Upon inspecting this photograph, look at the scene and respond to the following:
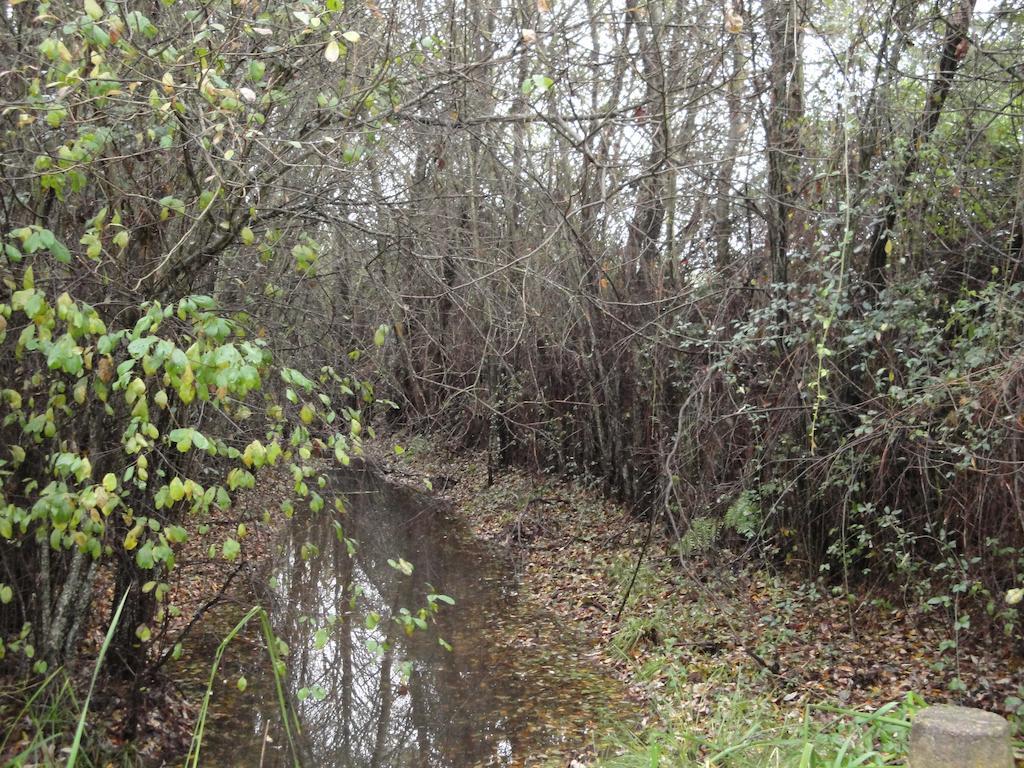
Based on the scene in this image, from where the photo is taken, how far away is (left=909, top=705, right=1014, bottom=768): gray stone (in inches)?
103

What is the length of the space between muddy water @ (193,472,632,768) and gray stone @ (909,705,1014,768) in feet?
10.0

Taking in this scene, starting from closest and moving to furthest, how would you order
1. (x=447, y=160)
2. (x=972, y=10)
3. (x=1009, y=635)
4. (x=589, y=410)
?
(x=1009, y=635)
(x=972, y=10)
(x=447, y=160)
(x=589, y=410)

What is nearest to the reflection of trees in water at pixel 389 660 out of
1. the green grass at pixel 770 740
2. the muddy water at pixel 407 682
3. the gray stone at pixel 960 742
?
the muddy water at pixel 407 682

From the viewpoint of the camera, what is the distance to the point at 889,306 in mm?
7734

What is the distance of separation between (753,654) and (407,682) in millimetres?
3289

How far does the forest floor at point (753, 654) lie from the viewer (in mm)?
5402

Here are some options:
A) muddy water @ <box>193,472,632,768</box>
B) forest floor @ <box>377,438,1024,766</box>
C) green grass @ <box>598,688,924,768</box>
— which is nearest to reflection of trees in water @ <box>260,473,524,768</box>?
muddy water @ <box>193,472,632,768</box>

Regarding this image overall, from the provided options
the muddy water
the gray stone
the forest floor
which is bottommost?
the muddy water

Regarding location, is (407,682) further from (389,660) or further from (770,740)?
(770,740)

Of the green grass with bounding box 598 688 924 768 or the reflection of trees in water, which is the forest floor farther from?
the reflection of trees in water

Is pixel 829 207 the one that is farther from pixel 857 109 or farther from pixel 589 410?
pixel 589 410

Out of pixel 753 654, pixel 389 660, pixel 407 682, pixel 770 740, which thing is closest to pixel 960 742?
pixel 770 740

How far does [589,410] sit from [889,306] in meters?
7.27

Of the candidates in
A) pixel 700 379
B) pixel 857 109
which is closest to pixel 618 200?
pixel 700 379
